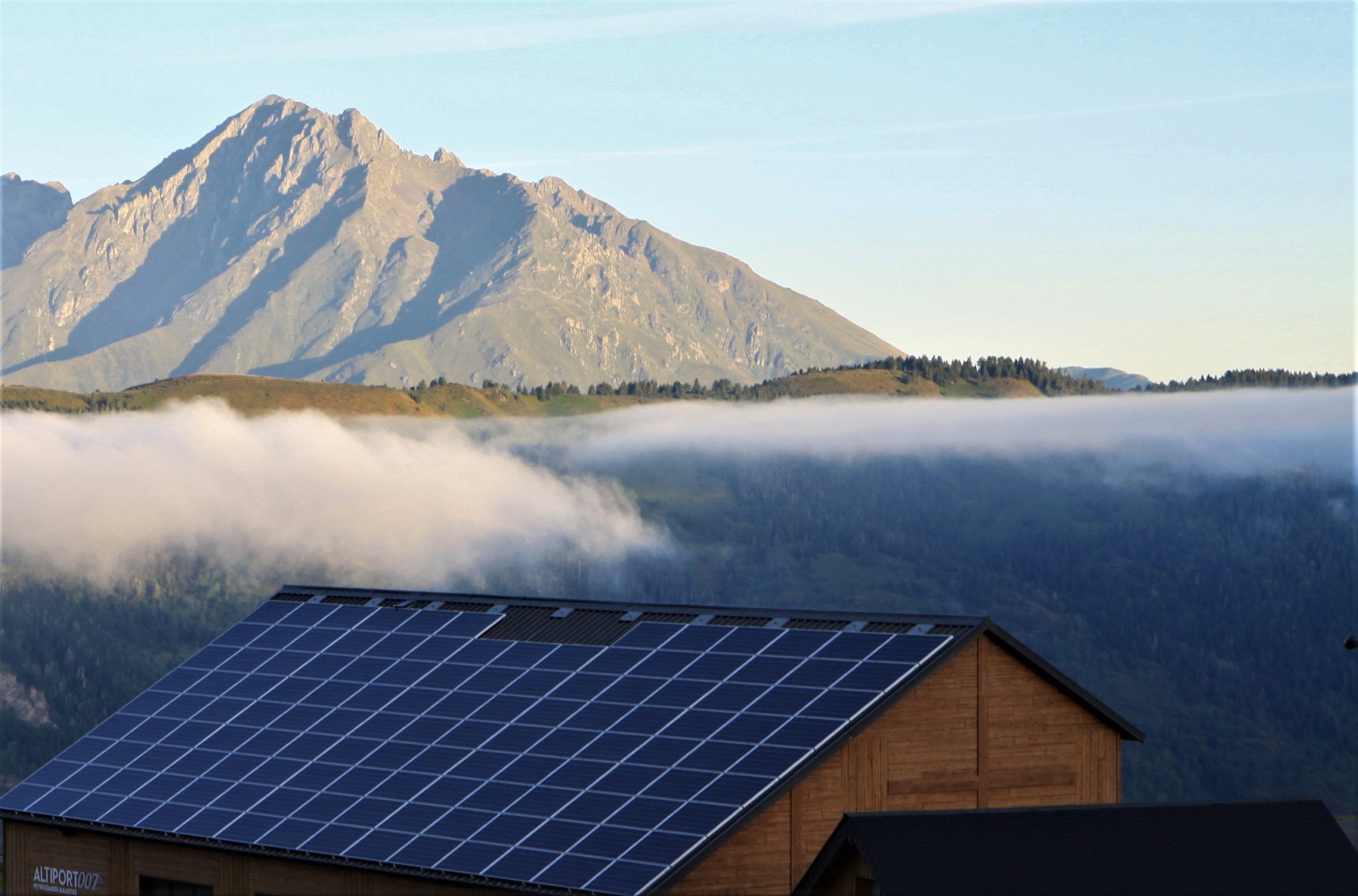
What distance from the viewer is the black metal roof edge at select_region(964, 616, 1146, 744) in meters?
42.9

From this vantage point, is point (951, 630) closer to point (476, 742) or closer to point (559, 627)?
point (476, 742)

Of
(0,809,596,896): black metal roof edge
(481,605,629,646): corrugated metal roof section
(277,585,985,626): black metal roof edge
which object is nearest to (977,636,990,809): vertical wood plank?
(277,585,985,626): black metal roof edge

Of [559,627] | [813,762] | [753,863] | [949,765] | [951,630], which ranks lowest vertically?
[753,863]

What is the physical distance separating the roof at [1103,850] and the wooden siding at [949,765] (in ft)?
12.0

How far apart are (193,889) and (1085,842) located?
24.8 meters

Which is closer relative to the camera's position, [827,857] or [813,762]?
[827,857]

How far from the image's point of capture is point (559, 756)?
4312 centimetres

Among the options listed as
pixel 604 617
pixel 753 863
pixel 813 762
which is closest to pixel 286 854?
pixel 604 617

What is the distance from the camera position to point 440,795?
43312mm

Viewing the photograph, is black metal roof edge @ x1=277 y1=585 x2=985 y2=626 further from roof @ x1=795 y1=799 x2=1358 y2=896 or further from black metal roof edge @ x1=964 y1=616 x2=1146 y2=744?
roof @ x1=795 y1=799 x2=1358 y2=896

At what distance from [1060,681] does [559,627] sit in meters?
14.5

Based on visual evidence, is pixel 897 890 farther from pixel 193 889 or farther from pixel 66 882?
pixel 66 882

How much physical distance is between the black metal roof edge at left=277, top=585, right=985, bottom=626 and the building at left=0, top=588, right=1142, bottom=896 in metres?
0.15

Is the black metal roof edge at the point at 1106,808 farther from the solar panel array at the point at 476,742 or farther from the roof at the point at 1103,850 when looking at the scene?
the solar panel array at the point at 476,742
